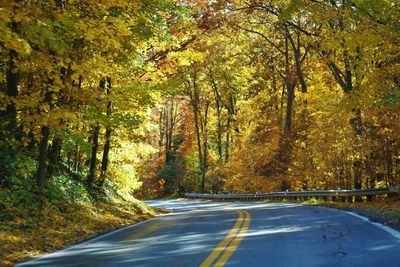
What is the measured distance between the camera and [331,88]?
31797mm

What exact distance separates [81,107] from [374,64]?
1259 cm

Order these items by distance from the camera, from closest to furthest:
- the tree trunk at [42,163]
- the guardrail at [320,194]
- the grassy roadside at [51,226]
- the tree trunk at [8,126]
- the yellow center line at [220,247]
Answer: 1. the yellow center line at [220,247]
2. the grassy roadside at [51,226]
3. the tree trunk at [8,126]
4. the tree trunk at [42,163]
5. the guardrail at [320,194]

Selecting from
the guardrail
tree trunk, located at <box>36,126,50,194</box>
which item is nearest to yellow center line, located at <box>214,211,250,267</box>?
tree trunk, located at <box>36,126,50,194</box>

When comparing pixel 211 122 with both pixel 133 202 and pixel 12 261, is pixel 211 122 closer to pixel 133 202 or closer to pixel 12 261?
pixel 133 202

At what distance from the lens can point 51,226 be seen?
11961 millimetres

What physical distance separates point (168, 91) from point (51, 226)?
6723mm

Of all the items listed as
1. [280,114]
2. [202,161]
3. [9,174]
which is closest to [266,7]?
[280,114]

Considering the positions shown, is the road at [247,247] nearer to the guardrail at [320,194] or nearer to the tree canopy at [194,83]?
the tree canopy at [194,83]

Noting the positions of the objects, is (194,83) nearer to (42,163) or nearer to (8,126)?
(8,126)

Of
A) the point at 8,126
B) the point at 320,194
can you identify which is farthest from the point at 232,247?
the point at 320,194

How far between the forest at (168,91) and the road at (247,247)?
11.3 feet

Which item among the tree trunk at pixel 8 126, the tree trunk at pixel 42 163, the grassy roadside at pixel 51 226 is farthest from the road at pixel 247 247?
the tree trunk at pixel 8 126

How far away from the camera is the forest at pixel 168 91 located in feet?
33.7

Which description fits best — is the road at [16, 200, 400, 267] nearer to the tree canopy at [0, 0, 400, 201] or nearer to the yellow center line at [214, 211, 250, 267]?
the yellow center line at [214, 211, 250, 267]
